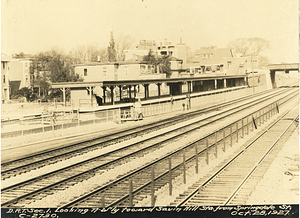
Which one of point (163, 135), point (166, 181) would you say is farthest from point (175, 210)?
point (163, 135)

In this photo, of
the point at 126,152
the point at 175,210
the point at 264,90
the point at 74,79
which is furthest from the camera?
the point at 264,90

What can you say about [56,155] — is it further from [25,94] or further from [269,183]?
[25,94]

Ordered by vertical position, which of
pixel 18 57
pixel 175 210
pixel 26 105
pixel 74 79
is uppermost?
pixel 18 57

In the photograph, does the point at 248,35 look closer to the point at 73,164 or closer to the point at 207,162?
the point at 207,162

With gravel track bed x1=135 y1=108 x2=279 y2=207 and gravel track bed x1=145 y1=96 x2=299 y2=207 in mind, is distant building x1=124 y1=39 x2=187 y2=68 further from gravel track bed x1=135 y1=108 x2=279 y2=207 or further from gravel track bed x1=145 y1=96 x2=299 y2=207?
gravel track bed x1=145 y1=96 x2=299 y2=207

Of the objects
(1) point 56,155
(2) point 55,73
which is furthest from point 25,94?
(1) point 56,155

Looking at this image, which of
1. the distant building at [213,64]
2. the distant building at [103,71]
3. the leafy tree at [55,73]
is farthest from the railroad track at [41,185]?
the distant building at [213,64]

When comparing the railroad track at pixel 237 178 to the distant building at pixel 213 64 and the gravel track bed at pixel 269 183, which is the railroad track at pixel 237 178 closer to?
the gravel track bed at pixel 269 183
